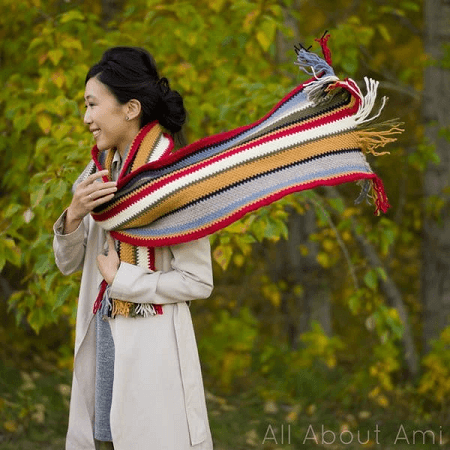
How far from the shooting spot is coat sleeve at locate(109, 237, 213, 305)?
2.02 m

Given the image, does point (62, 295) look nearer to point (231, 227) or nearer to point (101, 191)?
point (231, 227)

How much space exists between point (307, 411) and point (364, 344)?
5.78 ft

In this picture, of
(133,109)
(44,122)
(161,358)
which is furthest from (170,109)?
(44,122)

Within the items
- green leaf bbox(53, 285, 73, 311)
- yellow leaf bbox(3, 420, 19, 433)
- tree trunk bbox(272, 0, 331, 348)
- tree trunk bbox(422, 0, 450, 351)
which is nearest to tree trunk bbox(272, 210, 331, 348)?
tree trunk bbox(272, 0, 331, 348)

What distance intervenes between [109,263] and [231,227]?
0.97 meters

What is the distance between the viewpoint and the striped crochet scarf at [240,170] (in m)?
2.03

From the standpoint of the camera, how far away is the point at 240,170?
80.9 inches

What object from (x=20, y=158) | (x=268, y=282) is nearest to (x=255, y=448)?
(x=268, y=282)

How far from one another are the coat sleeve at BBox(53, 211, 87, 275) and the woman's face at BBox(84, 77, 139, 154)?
0.85ft

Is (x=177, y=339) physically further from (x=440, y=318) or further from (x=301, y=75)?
(x=440, y=318)

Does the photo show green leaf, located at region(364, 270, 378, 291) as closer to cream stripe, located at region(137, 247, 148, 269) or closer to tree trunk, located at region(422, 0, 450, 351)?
tree trunk, located at region(422, 0, 450, 351)

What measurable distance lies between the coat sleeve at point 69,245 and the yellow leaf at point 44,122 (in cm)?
113

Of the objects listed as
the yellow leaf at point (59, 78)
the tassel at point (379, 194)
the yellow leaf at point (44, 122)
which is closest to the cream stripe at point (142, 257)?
the tassel at point (379, 194)

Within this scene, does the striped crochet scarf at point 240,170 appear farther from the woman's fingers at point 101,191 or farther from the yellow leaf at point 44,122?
the yellow leaf at point 44,122
